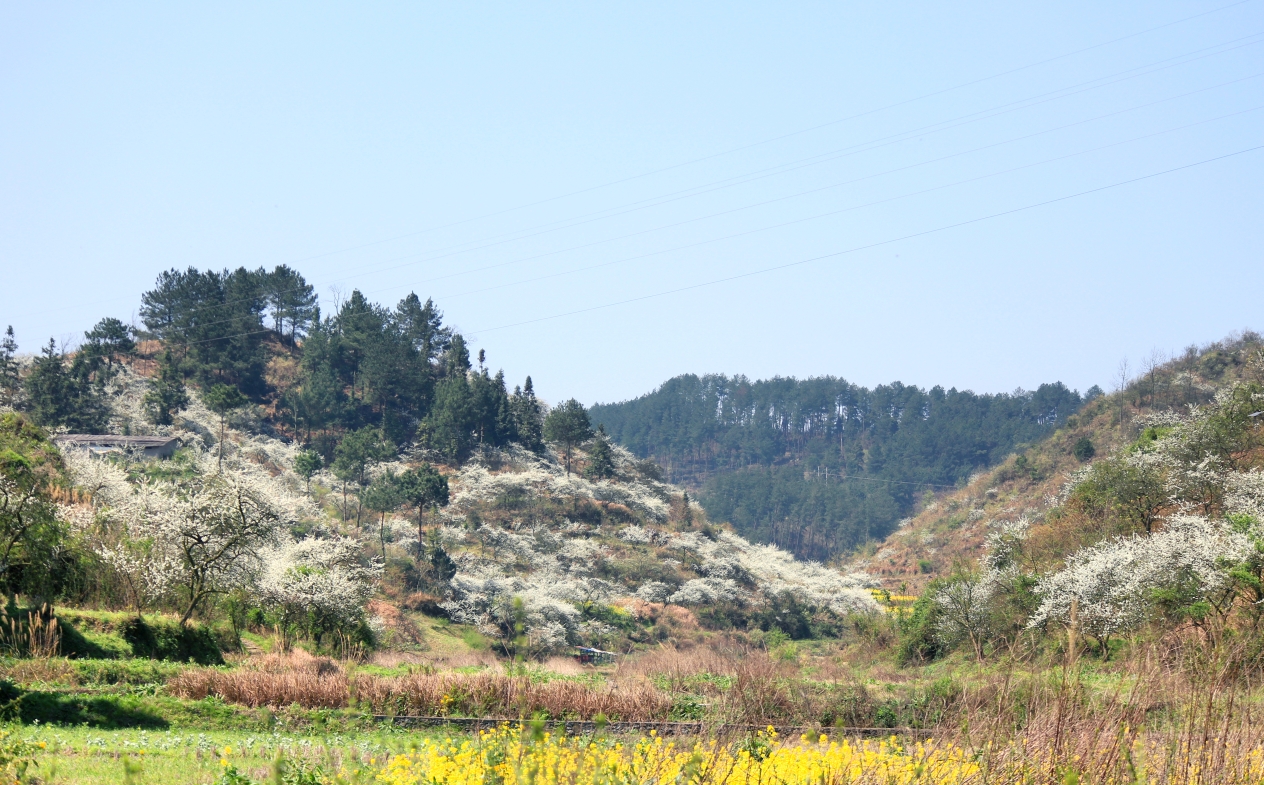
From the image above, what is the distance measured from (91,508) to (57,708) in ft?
60.1

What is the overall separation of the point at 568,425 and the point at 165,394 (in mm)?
28129

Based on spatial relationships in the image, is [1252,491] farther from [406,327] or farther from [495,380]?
[406,327]

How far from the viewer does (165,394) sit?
62594 millimetres

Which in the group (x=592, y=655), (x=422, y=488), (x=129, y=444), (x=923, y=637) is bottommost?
(x=592, y=655)

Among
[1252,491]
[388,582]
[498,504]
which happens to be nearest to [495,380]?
[498,504]

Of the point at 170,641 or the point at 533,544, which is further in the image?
the point at 533,544

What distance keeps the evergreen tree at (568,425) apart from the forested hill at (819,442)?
44685mm

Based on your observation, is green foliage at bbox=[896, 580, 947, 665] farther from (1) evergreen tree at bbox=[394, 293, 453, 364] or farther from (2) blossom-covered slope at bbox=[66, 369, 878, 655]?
(1) evergreen tree at bbox=[394, 293, 453, 364]

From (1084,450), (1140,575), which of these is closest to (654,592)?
(1140,575)

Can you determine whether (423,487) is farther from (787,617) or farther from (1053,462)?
(1053,462)

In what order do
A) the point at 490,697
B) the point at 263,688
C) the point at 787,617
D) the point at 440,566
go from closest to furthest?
1. the point at 263,688
2. the point at 490,697
3. the point at 440,566
4. the point at 787,617

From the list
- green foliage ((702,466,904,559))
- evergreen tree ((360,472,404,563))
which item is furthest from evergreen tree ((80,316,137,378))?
green foliage ((702,466,904,559))

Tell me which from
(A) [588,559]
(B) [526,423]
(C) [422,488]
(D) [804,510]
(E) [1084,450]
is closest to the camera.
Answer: (C) [422,488]

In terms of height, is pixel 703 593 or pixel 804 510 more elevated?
pixel 804 510
